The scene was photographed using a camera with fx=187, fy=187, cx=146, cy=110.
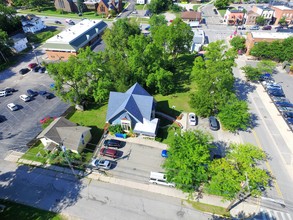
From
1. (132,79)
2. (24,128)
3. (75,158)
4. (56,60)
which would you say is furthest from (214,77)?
(56,60)

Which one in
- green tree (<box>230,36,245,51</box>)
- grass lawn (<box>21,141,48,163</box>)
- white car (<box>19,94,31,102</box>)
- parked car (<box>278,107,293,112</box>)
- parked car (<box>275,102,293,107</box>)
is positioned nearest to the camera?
grass lawn (<box>21,141,48,163</box>)

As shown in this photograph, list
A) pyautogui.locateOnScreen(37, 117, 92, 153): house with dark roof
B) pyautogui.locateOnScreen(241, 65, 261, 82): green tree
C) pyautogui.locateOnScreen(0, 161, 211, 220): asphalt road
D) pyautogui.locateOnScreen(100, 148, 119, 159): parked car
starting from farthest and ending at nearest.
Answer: pyautogui.locateOnScreen(241, 65, 261, 82): green tree
pyautogui.locateOnScreen(37, 117, 92, 153): house with dark roof
pyautogui.locateOnScreen(100, 148, 119, 159): parked car
pyautogui.locateOnScreen(0, 161, 211, 220): asphalt road

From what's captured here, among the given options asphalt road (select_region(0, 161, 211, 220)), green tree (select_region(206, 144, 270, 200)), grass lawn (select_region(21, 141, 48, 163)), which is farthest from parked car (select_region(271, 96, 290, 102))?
grass lawn (select_region(21, 141, 48, 163))

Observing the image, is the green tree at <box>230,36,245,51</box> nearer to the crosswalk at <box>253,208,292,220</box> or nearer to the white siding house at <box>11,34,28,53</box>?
the crosswalk at <box>253,208,292,220</box>

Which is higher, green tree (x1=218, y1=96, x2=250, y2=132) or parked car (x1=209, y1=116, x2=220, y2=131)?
green tree (x1=218, y1=96, x2=250, y2=132)

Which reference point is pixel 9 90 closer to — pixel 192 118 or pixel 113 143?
pixel 113 143

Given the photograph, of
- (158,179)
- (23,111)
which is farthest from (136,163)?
(23,111)

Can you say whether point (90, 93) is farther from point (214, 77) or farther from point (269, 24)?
point (269, 24)
